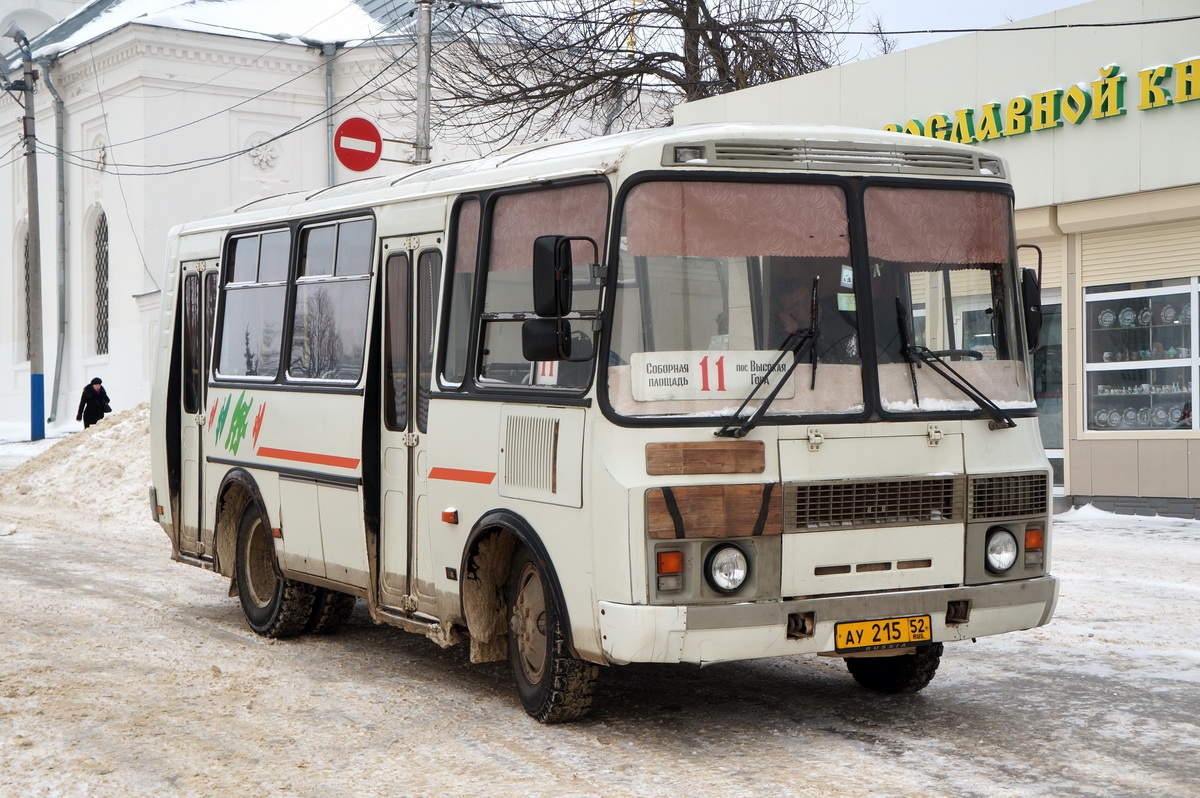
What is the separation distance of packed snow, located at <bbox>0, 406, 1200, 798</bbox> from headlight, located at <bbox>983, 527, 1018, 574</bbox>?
76 centimetres

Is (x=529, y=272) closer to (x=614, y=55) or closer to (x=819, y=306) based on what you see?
(x=819, y=306)

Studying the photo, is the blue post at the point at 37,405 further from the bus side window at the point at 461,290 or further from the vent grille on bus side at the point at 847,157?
the vent grille on bus side at the point at 847,157

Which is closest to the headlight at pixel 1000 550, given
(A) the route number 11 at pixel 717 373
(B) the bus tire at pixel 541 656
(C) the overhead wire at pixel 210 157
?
(A) the route number 11 at pixel 717 373

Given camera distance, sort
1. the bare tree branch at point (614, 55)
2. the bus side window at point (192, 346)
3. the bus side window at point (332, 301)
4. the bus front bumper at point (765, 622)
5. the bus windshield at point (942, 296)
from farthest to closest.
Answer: the bare tree branch at point (614, 55) → the bus side window at point (192, 346) → the bus side window at point (332, 301) → the bus windshield at point (942, 296) → the bus front bumper at point (765, 622)

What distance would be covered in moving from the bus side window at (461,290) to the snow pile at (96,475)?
11601mm

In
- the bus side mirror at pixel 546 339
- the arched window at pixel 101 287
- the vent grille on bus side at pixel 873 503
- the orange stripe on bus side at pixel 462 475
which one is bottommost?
the vent grille on bus side at pixel 873 503

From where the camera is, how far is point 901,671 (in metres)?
7.61

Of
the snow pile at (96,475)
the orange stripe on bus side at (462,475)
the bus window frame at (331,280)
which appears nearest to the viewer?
the orange stripe on bus side at (462,475)

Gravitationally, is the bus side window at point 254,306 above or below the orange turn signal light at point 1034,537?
above

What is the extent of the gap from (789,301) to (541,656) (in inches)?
81.0

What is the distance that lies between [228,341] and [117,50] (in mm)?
28268

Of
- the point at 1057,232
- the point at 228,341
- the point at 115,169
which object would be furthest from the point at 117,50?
the point at 228,341

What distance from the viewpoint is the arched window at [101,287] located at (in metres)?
38.0

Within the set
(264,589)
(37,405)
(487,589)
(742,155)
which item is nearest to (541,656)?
(487,589)
